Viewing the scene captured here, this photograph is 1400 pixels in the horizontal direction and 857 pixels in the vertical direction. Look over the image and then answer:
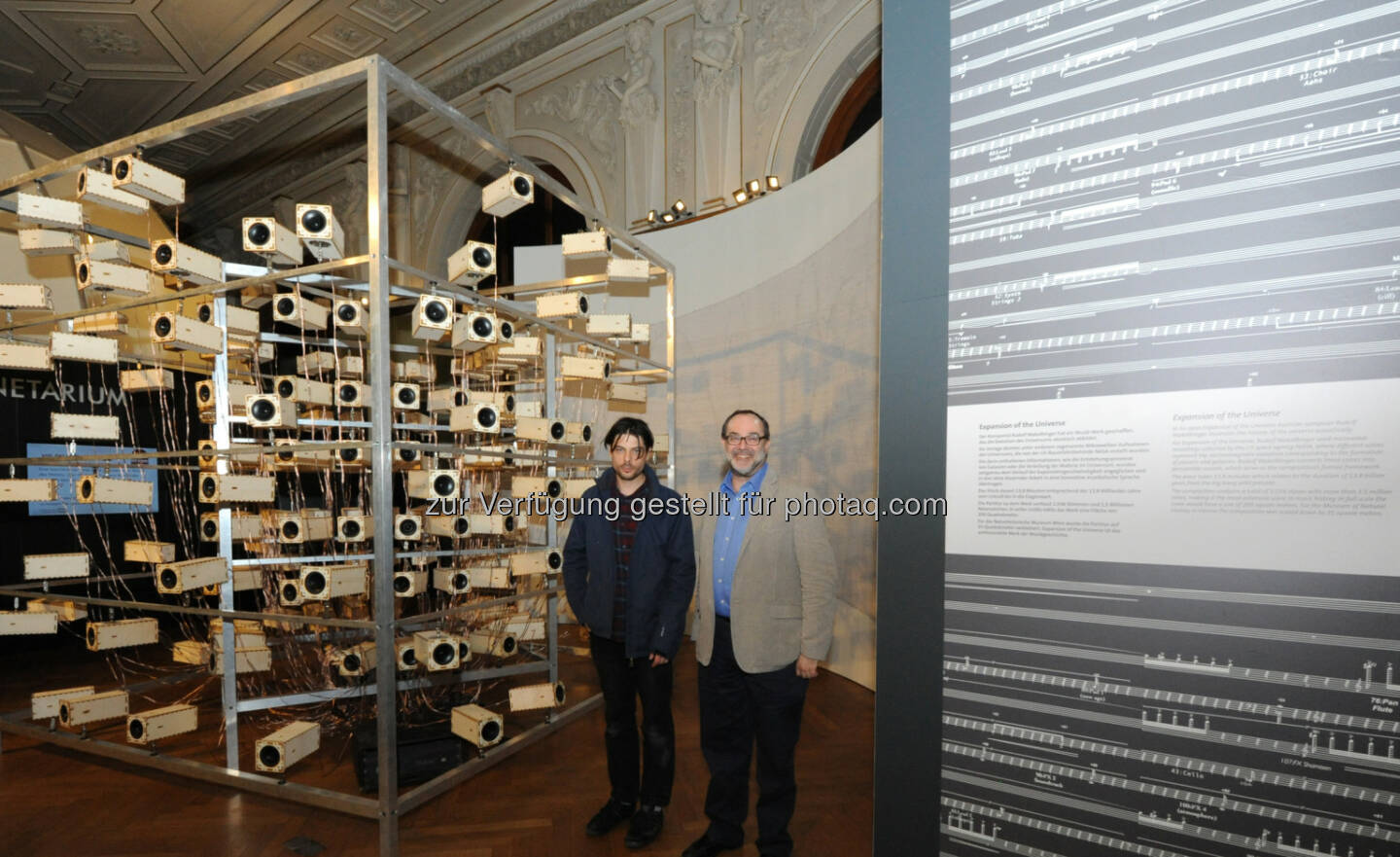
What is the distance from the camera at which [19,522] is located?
5.11 m

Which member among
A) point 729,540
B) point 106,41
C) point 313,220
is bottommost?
point 729,540

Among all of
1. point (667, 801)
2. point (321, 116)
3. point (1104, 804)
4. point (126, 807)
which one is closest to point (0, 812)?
point (126, 807)

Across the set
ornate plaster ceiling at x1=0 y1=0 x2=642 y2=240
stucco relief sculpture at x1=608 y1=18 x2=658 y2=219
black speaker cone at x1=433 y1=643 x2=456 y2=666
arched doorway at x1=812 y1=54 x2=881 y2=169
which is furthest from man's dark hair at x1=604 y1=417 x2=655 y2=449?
ornate plaster ceiling at x1=0 y1=0 x2=642 y2=240

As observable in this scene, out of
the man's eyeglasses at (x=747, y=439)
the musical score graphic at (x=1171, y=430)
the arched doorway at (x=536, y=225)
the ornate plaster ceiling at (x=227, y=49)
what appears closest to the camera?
the musical score graphic at (x=1171, y=430)

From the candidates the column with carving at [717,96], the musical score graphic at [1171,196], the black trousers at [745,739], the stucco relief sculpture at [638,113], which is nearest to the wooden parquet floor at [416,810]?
the black trousers at [745,739]

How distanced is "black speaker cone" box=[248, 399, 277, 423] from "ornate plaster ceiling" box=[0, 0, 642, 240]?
588 cm

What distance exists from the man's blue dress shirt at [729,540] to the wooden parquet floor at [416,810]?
0.92 m

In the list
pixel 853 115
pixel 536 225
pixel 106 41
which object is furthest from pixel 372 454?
pixel 106 41

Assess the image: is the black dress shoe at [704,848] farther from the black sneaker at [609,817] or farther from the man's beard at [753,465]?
the man's beard at [753,465]

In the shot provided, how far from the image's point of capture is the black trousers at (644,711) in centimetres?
258

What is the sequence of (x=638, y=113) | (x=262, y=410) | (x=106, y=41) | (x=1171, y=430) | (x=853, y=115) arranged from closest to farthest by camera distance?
(x=1171, y=430) < (x=262, y=410) < (x=853, y=115) < (x=638, y=113) < (x=106, y=41)

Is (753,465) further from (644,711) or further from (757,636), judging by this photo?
(644,711)

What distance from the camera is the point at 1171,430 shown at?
4.09 ft

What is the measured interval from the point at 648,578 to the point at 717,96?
210 inches
